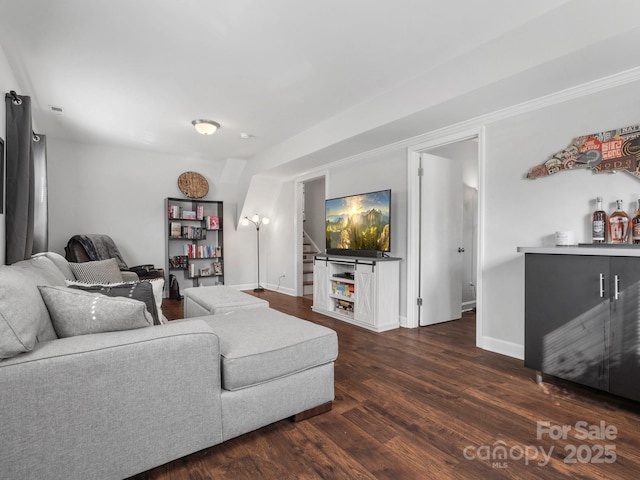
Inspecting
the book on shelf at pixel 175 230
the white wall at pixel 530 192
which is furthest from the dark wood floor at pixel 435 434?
the book on shelf at pixel 175 230

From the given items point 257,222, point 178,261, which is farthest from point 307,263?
point 178,261

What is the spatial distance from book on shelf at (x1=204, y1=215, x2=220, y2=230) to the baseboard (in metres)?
4.66

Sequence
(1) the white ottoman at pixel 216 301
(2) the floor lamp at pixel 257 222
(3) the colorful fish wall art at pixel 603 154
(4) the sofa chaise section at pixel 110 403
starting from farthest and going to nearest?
(2) the floor lamp at pixel 257 222
(1) the white ottoman at pixel 216 301
(3) the colorful fish wall art at pixel 603 154
(4) the sofa chaise section at pixel 110 403

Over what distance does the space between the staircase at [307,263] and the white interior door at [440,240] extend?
8.67 ft

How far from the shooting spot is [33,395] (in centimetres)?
114

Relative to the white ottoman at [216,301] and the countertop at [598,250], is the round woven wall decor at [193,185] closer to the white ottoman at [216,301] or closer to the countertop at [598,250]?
the white ottoman at [216,301]

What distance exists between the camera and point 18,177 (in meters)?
2.56

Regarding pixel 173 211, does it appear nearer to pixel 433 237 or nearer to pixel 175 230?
pixel 175 230

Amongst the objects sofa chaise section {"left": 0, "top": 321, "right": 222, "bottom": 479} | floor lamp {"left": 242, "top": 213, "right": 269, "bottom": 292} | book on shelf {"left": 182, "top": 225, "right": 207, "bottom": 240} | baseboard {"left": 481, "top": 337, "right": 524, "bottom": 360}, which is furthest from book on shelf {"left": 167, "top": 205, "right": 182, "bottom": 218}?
baseboard {"left": 481, "top": 337, "right": 524, "bottom": 360}

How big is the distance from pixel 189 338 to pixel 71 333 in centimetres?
49

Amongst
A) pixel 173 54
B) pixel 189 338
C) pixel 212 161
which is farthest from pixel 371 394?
pixel 212 161

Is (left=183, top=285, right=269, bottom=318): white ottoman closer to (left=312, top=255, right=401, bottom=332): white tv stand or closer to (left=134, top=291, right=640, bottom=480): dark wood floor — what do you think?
(left=134, top=291, right=640, bottom=480): dark wood floor

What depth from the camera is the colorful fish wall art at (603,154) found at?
2.23m

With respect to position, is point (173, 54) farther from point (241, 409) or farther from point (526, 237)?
point (526, 237)
